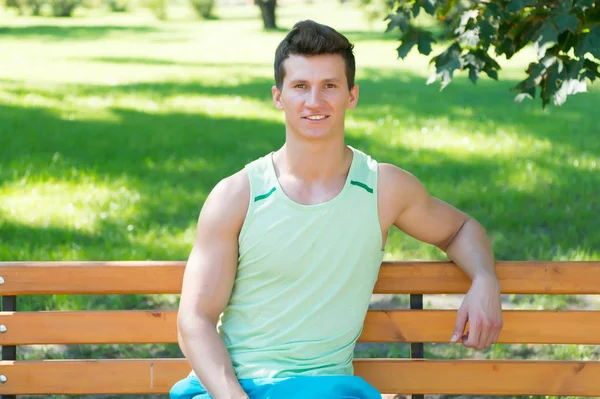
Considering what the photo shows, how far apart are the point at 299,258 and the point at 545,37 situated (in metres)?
1.52

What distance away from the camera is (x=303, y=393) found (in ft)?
9.71

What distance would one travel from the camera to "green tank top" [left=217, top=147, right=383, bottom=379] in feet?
10.1

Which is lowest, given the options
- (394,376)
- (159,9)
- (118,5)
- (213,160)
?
(118,5)

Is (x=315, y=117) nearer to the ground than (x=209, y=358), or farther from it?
farther from it

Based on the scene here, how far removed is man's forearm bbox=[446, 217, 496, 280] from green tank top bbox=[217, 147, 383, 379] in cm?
32

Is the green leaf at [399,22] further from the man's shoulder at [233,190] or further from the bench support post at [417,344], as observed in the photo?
the man's shoulder at [233,190]

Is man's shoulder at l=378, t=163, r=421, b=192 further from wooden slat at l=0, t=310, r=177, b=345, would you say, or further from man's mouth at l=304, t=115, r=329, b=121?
wooden slat at l=0, t=310, r=177, b=345

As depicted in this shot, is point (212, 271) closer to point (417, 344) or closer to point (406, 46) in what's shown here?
point (417, 344)

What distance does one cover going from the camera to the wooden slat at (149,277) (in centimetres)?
339

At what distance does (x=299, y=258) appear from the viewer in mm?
3090

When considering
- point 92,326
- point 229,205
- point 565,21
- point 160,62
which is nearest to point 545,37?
point 565,21

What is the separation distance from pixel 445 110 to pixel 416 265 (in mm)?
11050

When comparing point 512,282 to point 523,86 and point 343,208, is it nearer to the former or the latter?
point 343,208

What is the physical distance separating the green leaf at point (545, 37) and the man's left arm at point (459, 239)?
0.96 meters
